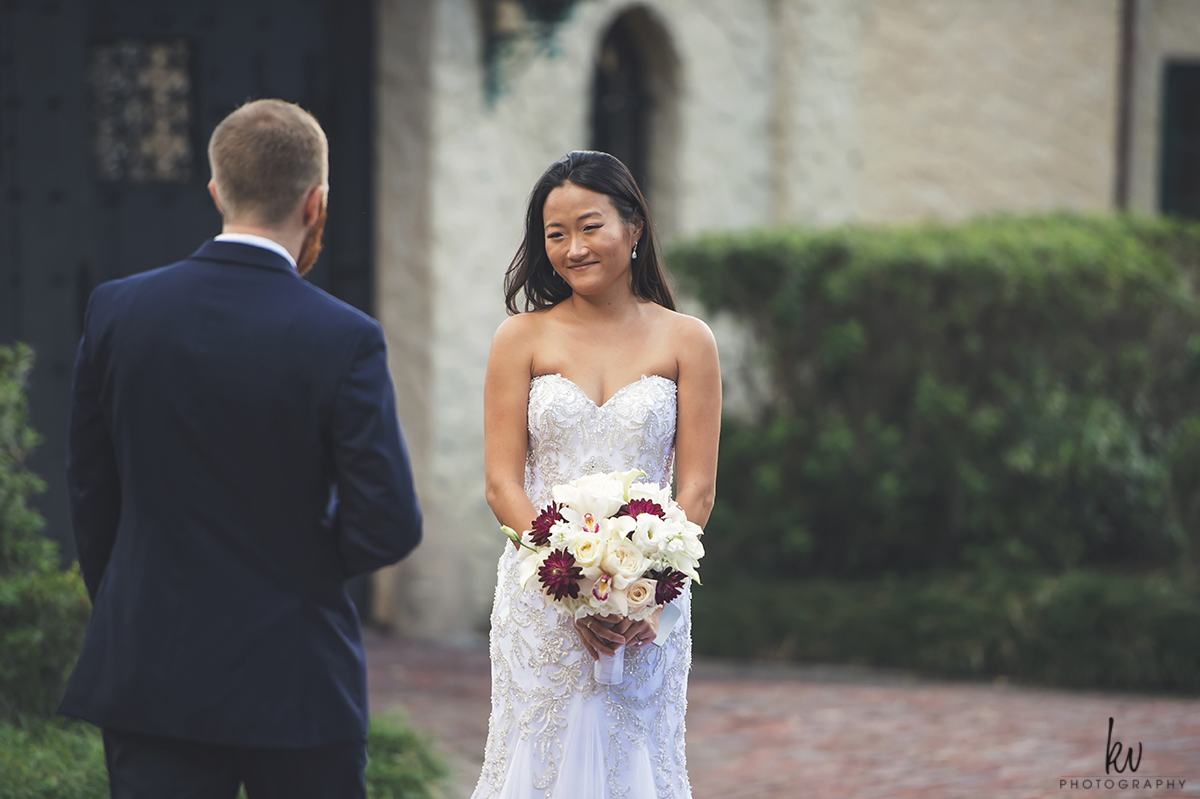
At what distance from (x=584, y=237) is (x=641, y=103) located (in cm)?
662

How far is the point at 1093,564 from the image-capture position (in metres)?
8.11

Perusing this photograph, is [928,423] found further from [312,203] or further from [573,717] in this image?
[312,203]

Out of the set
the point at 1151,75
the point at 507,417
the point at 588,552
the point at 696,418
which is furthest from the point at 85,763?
the point at 1151,75

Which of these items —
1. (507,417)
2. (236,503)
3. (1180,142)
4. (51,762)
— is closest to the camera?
(236,503)

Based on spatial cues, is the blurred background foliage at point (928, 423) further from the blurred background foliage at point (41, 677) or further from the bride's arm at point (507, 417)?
the bride's arm at point (507, 417)

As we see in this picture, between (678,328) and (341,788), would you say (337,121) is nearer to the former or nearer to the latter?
(678,328)

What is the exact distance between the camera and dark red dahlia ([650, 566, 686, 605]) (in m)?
3.10

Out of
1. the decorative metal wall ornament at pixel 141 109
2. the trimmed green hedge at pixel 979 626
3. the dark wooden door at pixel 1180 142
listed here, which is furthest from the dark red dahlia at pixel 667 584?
the dark wooden door at pixel 1180 142

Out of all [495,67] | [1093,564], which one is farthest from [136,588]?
[1093,564]

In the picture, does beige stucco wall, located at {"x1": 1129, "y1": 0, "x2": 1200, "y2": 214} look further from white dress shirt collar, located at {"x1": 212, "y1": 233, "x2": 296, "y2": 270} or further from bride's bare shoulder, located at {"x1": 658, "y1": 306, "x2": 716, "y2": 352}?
white dress shirt collar, located at {"x1": 212, "y1": 233, "x2": 296, "y2": 270}

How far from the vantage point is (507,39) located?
8180mm

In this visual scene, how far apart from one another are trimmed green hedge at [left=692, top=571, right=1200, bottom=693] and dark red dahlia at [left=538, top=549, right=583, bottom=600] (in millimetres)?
4611

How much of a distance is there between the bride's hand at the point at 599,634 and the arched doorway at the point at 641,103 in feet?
21.6

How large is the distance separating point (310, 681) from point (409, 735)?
2680 millimetres
